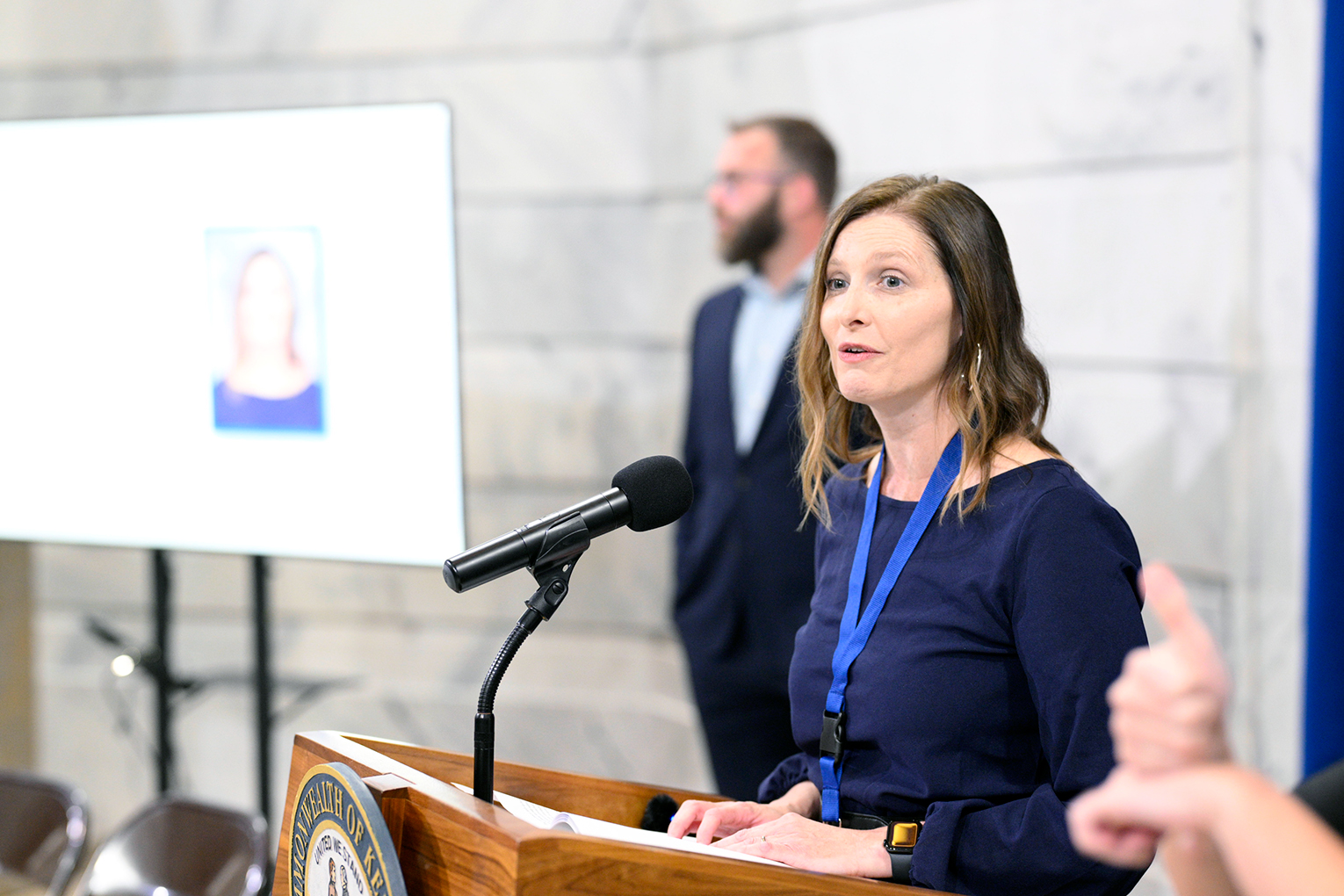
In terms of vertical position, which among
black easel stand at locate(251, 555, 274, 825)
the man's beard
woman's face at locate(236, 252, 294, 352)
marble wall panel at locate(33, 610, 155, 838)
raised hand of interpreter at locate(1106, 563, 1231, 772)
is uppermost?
the man's beard

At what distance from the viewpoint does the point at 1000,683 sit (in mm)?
1505

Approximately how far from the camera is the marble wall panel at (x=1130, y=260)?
2.78 m

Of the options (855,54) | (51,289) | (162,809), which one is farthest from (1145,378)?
(51,289)

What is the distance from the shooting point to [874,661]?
5.14 feet

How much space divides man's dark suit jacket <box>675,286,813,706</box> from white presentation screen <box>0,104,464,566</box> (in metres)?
0.77

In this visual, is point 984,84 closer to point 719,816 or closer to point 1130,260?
point 1130,260

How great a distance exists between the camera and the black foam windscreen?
1.43 metres

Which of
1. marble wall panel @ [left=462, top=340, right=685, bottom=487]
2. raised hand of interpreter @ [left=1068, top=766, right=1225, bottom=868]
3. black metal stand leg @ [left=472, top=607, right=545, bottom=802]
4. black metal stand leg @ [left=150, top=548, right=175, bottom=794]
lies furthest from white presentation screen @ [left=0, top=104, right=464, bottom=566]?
raised hand of interpreter @ [left=1068, top=766, right=1225, bottom=868]

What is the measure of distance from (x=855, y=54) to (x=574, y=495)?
69.9 inches

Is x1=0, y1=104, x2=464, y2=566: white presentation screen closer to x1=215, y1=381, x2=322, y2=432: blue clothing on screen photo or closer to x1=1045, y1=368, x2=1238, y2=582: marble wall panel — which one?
x1=215, y1=381, x2=322, y2=432: blue clothing on screen photo

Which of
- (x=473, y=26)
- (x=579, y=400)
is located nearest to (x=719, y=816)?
(x=579, y=400)

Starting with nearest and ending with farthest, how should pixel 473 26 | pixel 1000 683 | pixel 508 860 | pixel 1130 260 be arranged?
pixel 508 860 → pixel 1000 683 → pixel 1130 260 → pixel 473 26

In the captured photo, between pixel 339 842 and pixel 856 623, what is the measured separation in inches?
27.8

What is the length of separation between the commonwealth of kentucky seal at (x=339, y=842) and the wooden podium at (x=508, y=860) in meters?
0.04
